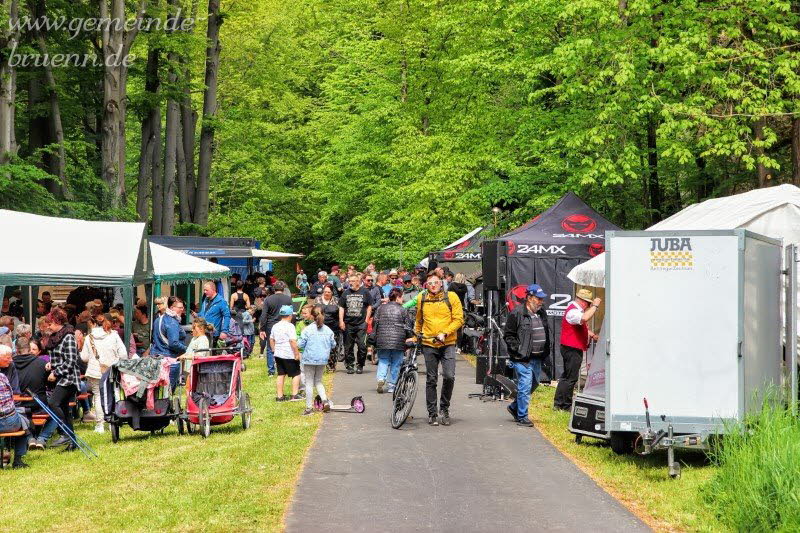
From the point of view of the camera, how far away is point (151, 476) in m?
12.0

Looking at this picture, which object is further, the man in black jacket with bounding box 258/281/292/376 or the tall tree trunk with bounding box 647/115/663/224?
the tall tree trunk with bounding box 647/115/663/224

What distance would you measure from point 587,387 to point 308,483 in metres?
4.31

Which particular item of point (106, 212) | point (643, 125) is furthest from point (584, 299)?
point (106, 212)

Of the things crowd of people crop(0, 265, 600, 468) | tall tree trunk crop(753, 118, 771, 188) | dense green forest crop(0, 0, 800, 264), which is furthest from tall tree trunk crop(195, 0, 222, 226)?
tall tree trunk crop(753, 118, 771, 188)

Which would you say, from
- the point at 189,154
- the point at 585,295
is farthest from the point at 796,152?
the point at 189,154

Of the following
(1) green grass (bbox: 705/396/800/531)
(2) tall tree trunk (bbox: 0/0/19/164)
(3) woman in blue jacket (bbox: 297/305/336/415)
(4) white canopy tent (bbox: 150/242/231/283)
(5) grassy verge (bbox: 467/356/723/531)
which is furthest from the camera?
(2) tall tree trunk (bbox: 0/0/19/164)

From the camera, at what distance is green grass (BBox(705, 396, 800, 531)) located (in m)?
8.77

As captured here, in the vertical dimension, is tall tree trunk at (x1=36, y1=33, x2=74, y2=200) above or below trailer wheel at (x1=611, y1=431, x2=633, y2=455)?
above

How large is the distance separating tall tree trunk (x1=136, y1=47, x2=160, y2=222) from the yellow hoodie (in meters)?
21.8

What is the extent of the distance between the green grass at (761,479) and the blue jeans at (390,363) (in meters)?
9.30

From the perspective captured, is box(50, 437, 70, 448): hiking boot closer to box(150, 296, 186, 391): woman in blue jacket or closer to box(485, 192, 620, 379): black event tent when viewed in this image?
box(150, 296, 186, 391): woman in blue jacket

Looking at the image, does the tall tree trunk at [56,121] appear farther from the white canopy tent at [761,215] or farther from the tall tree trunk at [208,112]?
the white canopy tent at [761,215]

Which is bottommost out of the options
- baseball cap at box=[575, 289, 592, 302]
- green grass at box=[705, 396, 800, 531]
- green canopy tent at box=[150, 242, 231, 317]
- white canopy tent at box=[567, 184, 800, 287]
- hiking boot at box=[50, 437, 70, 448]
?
hiking boot at box=[50, 437, 70, 448]

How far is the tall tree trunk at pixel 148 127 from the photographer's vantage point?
36.8m
